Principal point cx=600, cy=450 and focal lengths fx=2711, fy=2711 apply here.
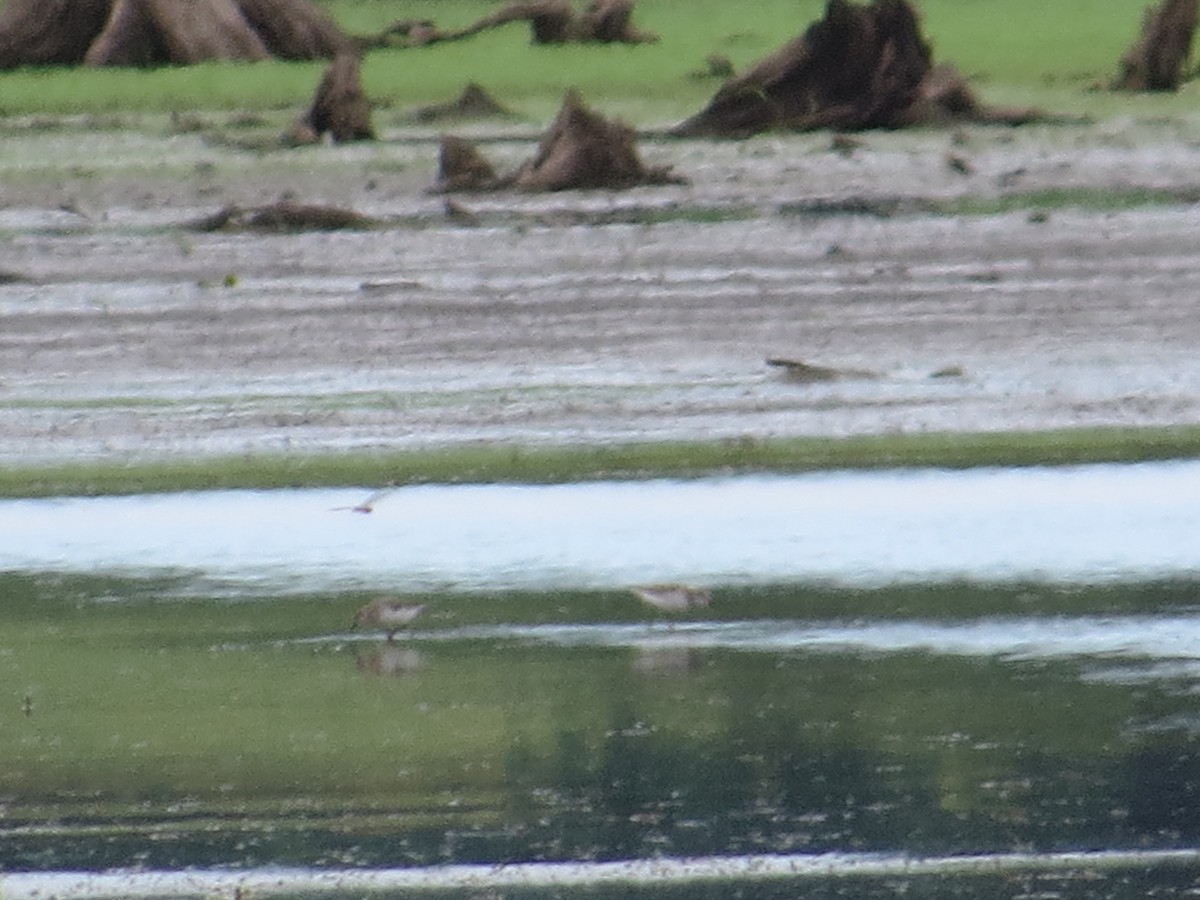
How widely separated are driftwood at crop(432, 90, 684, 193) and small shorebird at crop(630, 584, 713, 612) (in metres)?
8.09

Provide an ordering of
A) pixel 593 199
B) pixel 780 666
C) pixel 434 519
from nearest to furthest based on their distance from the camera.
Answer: pixel 780 666 → pixel 434 519 → pixel 593 199

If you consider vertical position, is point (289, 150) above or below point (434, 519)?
below

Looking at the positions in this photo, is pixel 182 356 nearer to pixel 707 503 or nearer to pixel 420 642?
pixel 707 503

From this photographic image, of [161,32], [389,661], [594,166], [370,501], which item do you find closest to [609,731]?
[389,661]

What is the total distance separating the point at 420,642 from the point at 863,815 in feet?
4.94

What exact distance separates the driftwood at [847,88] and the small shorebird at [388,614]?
10459 millimetres

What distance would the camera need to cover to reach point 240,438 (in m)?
7.81

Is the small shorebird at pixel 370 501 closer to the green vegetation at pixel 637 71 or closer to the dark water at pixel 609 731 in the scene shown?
the dark water at pixel 609 731

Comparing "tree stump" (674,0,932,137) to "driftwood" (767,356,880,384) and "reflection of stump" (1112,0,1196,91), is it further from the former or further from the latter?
"driftwood" (767,356,880,384)

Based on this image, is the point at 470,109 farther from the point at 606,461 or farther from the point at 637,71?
the point at 606,461

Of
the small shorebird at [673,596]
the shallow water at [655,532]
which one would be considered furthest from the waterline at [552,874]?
the shallow water at [655,532]

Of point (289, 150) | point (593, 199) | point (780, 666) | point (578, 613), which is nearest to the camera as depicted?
point (780, 666)

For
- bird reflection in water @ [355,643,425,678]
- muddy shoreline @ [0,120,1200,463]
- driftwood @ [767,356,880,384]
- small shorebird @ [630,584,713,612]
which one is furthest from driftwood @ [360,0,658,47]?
bird reflection in water @ [355,643,425,678]

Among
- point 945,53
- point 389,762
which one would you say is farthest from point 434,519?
point 945,53
